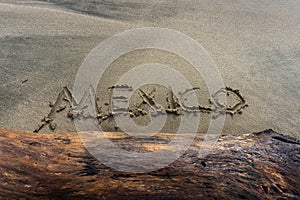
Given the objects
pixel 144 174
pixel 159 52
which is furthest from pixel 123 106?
pixel 144 174

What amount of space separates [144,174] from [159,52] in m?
1.58

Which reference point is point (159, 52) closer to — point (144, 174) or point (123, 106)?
point (123, 106)

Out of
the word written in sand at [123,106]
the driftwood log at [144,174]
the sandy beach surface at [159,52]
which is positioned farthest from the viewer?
the sandy beach surface at [159,52]

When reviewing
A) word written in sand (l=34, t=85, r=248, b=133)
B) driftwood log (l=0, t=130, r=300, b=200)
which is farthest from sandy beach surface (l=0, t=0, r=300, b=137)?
driftwood log (l=0, t=130, r=300, b=200)

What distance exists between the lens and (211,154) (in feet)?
4.26

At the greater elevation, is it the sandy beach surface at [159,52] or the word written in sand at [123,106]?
the sandy beach surface at [159,52]

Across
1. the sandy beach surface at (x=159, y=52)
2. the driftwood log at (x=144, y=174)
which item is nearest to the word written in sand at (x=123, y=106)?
the sandy beach surface at (x=159, y=52)

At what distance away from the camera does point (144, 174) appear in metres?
1.17

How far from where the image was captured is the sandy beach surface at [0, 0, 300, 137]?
217 centimetres

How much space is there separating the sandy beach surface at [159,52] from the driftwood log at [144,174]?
0.72 meters

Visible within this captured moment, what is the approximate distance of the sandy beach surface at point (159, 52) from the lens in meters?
2.17

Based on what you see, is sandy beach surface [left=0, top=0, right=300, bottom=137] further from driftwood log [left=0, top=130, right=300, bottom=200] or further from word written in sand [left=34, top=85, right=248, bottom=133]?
driftwood log [left=0, top=130, right=300, bottom=200]

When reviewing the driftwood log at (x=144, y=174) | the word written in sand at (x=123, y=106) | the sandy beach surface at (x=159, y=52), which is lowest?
the driftwood log at (x=144, y=174)

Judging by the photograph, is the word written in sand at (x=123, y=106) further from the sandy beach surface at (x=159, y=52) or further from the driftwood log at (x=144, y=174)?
the driftwood log at (x=144, y=174)
